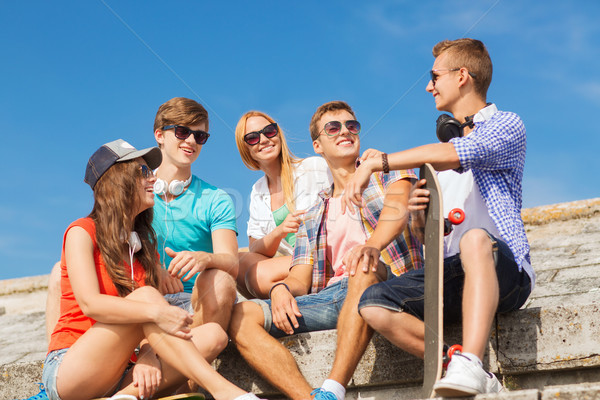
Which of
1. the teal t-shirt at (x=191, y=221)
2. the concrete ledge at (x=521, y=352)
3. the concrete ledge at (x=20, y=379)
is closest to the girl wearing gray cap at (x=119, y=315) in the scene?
the teal t-shirt at (x=191, y=221)

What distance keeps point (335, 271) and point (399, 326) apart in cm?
94

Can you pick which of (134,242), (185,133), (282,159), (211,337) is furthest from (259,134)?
(211,337)

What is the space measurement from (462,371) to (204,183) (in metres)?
2.53

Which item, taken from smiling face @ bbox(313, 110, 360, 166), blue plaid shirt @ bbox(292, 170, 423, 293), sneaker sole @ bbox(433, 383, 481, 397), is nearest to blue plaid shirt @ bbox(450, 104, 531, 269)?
blue plaid shirt @ bbox(292, 170, 423, 293)

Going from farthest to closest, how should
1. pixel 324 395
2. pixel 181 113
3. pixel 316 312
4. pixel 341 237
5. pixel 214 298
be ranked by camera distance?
pixel 181 113, pixel 341 237, pixel 316 312, pixel 214 298, pixel 324 395

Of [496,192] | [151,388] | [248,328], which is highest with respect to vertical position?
[496,192]

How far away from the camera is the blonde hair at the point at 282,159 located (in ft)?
16.2

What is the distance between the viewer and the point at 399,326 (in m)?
3.23

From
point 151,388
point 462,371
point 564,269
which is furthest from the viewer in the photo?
point 564,269

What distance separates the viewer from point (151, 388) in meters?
3.30

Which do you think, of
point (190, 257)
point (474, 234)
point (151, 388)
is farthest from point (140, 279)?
point (474, 234)

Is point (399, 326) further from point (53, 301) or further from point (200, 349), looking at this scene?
point (53, 301)

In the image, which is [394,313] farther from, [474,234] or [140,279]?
[140,279]

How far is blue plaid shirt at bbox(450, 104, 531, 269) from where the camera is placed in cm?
320
